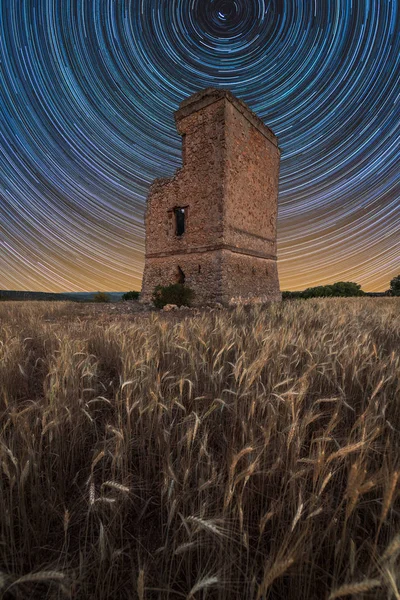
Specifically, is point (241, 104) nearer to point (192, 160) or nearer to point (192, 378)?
point (192, 160)

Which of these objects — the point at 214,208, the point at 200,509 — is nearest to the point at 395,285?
the point at 214,208

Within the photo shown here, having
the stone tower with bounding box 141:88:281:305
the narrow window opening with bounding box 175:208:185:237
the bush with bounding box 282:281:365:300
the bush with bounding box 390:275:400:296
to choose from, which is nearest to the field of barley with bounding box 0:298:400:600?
the stone tower with bounding box 141:88:281:305

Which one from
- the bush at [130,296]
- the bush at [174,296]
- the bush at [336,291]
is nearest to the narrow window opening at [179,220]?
the bush at [174,296]

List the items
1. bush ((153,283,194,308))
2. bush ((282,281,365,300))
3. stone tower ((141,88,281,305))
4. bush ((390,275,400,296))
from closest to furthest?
bush ((153,283,194,308)) → stone tower ((141,88,281,305)) → bush ((282,281,365,300)) → bush ((390,275,400,296))

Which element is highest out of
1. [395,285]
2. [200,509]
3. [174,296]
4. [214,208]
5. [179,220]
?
[179,220]

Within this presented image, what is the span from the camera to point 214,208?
12656 millimetres

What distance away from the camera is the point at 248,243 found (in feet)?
48.3

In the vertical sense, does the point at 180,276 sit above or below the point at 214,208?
below

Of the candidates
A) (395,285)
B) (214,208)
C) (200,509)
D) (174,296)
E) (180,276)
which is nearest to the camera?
(200,509)

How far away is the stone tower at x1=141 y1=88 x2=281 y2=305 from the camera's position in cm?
1252

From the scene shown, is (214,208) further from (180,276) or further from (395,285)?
(395,285)

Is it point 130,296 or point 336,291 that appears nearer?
point 130,296

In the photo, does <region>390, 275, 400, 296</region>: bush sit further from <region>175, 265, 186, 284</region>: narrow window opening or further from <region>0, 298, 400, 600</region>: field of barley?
<region>0, 298, 400, 600</region>: field of barley

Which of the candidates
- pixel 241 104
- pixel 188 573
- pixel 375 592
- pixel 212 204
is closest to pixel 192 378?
pixel 188 573
